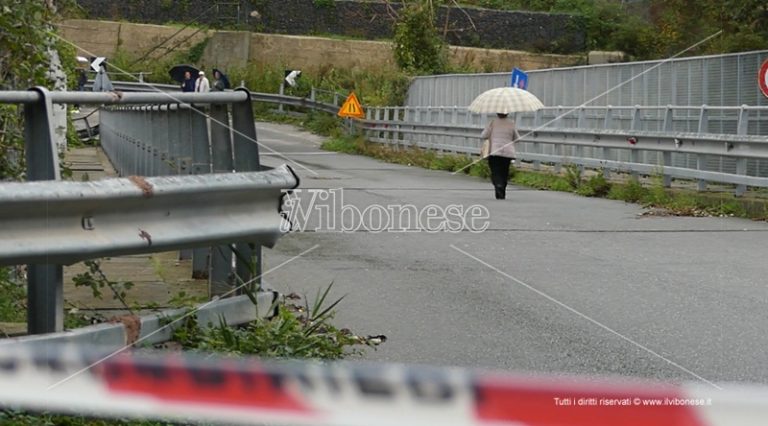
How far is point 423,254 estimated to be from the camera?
1173 centimetres

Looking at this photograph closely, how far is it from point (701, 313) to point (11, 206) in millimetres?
4722

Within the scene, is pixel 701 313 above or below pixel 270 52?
below

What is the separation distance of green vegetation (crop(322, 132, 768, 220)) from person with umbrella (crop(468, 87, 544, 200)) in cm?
159

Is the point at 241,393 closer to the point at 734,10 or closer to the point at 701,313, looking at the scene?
the point at 701,313

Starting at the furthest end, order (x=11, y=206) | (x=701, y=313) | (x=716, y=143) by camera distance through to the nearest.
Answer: (x=716, y=143)
(x=701, y=313)
(x=11, y=206)

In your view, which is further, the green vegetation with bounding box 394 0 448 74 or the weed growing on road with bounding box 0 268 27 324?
the green vegetation with bounding box 394 0 448 74

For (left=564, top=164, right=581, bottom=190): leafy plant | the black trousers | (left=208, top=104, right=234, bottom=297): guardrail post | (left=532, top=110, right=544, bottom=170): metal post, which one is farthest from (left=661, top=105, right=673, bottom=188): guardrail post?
(left=208, top=104, right=234, bottom=297): guardrail post

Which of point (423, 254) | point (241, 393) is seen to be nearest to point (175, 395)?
point (241, 393)

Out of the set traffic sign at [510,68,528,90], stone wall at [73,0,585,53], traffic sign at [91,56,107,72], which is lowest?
traffic sign at [510,68,528,90]

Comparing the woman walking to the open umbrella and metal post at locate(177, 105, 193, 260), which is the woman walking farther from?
metal post at locate(177, 105, 193, 260)

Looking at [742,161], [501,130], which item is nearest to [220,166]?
[742,161]

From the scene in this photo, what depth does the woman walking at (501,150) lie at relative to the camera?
1964cm

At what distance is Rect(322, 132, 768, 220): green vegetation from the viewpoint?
1700cm

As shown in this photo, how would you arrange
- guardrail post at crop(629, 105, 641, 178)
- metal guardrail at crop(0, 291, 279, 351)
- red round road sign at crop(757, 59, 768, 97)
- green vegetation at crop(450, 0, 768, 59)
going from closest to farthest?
metal guardrail at crop(0, 291, 279, 351) → red round road sign at crop(757, 59, 768, 97) → guardrail post at crop(629, 105, 641, 178) → green vegetation at crop(450, 0, 768, 59)
